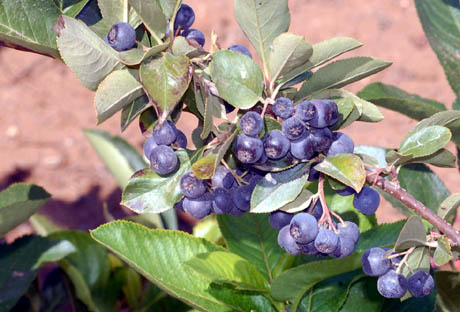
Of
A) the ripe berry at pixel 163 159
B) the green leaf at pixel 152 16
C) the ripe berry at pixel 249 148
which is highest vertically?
the green leaf at pixel 152 16

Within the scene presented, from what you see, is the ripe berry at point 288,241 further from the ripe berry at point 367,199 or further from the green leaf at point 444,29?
the green leaf at point 444,29

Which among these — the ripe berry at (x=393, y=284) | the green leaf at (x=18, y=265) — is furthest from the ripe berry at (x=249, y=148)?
the green leaf at (x=18, y=265)

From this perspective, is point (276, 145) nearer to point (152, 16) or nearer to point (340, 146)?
point (340, 146)

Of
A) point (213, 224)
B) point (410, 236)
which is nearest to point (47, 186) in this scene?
point (213, 224)

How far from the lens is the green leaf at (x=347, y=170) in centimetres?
88

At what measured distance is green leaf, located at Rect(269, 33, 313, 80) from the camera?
91 centimetres

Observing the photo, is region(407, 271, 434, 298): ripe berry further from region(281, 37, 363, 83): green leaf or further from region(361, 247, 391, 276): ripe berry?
region(281, 37, 363, 83): green leaf

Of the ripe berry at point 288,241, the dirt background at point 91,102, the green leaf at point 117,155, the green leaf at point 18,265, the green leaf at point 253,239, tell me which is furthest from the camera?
the dirt background at point 91,102

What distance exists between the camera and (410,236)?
951 millimetres

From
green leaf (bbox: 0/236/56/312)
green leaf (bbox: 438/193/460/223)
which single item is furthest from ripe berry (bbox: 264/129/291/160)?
green leaf (bbox: 0/236/56/312)

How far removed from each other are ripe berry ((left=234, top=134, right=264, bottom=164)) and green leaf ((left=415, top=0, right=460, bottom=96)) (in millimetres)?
882

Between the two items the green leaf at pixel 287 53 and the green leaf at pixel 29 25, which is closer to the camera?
the green leaf at pixel 287 53

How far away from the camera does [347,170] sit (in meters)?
0.90

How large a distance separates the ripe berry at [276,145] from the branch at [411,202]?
0.51 feet
